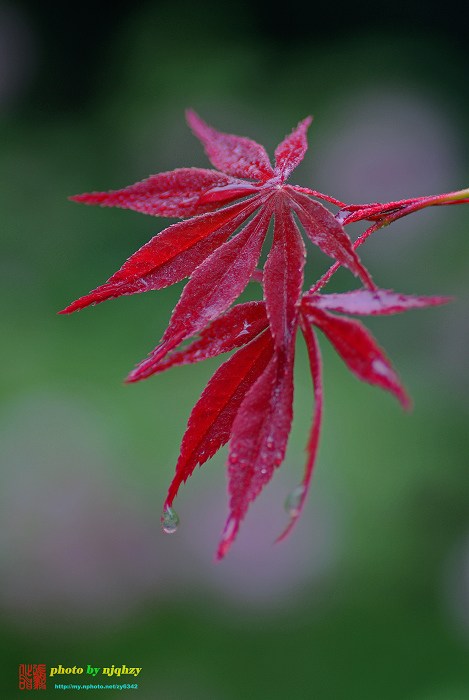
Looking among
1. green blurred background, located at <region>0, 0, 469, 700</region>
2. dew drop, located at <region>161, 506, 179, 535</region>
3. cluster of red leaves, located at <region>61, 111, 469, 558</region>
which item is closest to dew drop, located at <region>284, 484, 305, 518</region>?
cluster of red leaves, located at <region>61, 111, 469, 558</region>

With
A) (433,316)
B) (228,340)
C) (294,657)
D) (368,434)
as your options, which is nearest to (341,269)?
(433,316)

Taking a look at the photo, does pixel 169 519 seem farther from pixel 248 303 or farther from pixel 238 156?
pixel 238 156

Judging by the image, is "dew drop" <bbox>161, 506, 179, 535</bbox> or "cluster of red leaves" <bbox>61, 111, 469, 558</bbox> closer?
"cluster of red leaves" <bbox>61, 111, 469, 558</bbox>

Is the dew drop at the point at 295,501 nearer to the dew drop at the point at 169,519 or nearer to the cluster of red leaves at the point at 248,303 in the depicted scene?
the cluster of red leaves at the point at 248,303

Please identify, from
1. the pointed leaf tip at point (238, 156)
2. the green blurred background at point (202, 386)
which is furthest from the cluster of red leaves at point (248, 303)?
the green blurred background at point (202, 386)

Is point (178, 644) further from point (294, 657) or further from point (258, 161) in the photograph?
point (258, 161)

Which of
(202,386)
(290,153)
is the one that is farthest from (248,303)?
(202,386)

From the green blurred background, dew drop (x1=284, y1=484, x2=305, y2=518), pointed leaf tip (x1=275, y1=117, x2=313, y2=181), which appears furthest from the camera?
the green blurred background

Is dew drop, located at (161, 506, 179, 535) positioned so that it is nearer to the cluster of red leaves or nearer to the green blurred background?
the cluster of red leaves
